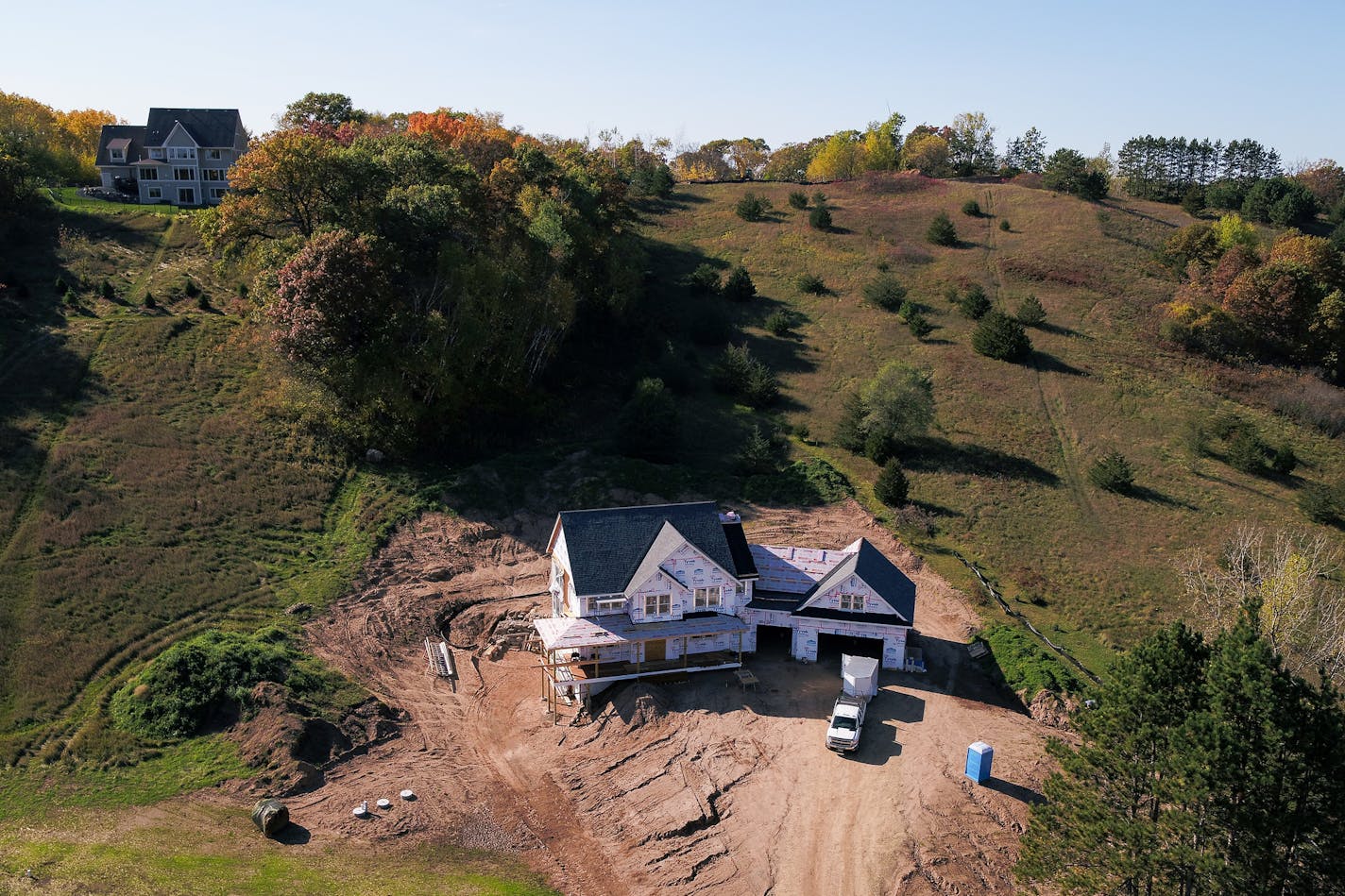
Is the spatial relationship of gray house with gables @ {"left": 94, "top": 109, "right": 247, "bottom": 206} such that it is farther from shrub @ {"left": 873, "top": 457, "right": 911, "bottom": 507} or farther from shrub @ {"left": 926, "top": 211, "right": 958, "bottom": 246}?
shrub @ {"left": 926, "top": 211, "right": 958, "bottom": 246}

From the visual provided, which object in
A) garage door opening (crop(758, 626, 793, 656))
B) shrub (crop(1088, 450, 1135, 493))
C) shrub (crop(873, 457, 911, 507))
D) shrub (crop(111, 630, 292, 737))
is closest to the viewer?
shrub (crop(111, 630, 292, 737))

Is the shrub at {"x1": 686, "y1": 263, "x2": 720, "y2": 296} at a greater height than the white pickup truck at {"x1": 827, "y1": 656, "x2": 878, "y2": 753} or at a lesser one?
greater

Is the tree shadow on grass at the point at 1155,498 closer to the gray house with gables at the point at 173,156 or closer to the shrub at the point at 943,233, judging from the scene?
the shrub at the point at 943,233

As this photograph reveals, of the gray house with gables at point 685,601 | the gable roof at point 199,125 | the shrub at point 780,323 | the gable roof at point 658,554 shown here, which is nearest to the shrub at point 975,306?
the shrub at point 780,323

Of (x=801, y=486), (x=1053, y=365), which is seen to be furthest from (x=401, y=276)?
(x=1053, y=365)

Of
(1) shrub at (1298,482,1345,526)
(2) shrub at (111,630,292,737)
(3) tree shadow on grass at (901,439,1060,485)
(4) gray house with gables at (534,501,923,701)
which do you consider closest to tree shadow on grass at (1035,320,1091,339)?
(3) tree shadow on grass at (901,439,1060,485)

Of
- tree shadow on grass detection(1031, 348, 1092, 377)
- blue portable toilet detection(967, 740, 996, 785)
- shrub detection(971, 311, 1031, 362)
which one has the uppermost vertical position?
shrub detection(971, 311, 1031, 362)

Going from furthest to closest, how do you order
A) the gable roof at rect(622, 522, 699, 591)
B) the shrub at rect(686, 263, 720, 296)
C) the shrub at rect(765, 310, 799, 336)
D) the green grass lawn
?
the shrub at rect(686, 263, 720, 296)
the shrub at rect(765, 310, 799, 336)
the gable roof at rect(622, 522, 699, 591)
the green grass lawn
